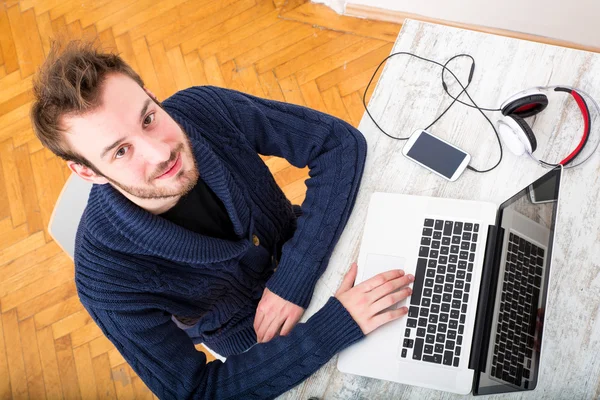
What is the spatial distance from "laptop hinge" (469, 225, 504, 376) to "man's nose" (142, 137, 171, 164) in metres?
0.68

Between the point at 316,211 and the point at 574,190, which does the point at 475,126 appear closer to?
the point at 574,190

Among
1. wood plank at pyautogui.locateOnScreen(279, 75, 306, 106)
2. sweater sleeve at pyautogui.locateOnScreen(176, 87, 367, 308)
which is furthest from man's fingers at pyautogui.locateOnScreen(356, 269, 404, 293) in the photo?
wood plank at pyautogui.locateOnScreen(279, 75, 306, 106)

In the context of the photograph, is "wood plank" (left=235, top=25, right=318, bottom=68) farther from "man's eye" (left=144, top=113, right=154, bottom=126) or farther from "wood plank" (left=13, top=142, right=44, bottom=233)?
"man's eye" (left=144, top=113, right=154, bottom=126)

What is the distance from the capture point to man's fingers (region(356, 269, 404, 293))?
3.62 feet

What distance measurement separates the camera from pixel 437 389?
105 cm

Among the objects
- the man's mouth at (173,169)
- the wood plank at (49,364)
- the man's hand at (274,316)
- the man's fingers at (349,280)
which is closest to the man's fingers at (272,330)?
the man's hand at (274,316)

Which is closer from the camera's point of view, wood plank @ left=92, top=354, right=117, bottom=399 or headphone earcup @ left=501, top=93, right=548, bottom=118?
headphone earcup @ left=501, top=93, right=548, bottom=118

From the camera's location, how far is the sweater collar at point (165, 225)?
1115 mm

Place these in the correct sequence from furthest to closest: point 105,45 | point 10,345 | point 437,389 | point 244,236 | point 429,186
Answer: point 105,45, point 10,345, point 244,236, point 429,186, point 437,389

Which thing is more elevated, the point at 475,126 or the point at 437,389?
the point at 475,126

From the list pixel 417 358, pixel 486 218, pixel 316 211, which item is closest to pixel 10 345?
pixel 316 211

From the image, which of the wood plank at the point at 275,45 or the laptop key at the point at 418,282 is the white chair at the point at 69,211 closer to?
the laptop key at the point at 418,282

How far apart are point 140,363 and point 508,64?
104cm

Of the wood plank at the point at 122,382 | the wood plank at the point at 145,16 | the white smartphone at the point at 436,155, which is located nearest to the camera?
the white smartphone at the point at 436,155
